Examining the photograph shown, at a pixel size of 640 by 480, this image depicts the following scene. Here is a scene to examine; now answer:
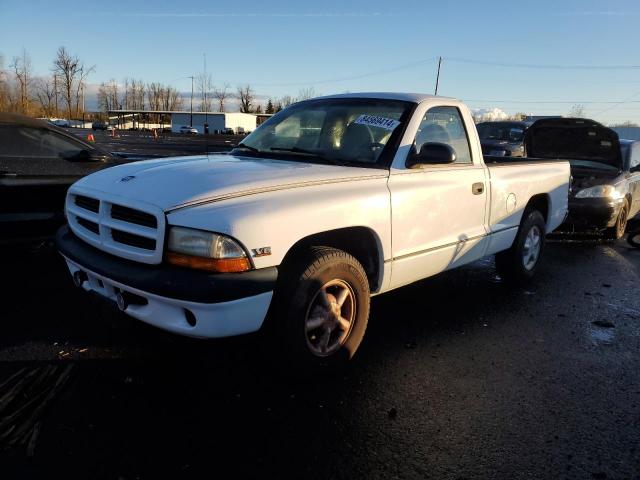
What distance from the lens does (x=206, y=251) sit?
2459 millimetres

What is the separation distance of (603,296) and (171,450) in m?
4.55

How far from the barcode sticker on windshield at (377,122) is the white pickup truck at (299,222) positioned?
15 mm

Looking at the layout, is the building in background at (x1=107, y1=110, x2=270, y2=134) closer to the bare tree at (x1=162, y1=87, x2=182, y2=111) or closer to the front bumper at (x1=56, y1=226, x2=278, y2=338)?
the bare tree at (x1=162, y1=87, x2=182, y2=111)

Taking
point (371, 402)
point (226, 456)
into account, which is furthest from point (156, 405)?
point (371, 402)

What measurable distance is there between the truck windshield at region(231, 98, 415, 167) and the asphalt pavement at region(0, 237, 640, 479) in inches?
54.9

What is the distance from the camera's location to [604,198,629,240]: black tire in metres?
7.82

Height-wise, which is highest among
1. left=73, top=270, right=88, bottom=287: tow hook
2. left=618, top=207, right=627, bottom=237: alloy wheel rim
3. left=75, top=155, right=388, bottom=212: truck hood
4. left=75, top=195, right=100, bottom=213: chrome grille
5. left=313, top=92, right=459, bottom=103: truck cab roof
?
left=313, top=92, right=459, bottom=103: truck cab roof

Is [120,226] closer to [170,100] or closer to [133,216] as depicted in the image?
[133,216]

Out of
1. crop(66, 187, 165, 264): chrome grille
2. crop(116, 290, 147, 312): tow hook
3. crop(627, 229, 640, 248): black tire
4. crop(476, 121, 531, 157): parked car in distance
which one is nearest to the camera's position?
crop(66, 187, 165, 264): chrome grille

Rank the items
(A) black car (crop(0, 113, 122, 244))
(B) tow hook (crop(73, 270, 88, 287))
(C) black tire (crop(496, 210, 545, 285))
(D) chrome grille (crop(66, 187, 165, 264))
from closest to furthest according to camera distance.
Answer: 1. (D) chrome grille (crop(66, 187, 165, 264))
2. (B) tow hook (crop(73, 270, 88, 287))
3. (A) black car (crop(0, 113, 122, 244))
4. (C) black tire (crop(496, 210, 545, 285))

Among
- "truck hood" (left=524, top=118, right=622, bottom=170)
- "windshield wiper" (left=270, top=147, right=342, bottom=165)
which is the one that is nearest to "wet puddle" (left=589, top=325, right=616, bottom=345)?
"windshield wiper" (left=270, top=147, right=342, bottom=165)

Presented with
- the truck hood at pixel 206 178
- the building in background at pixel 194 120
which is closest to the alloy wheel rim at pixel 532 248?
the truck hood at pixel 206 178

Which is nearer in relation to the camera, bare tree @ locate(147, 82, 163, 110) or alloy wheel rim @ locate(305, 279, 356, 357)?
alloy wheel rim @ locate(305, 279, 356, 357)

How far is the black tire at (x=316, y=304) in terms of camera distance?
8.92ft
